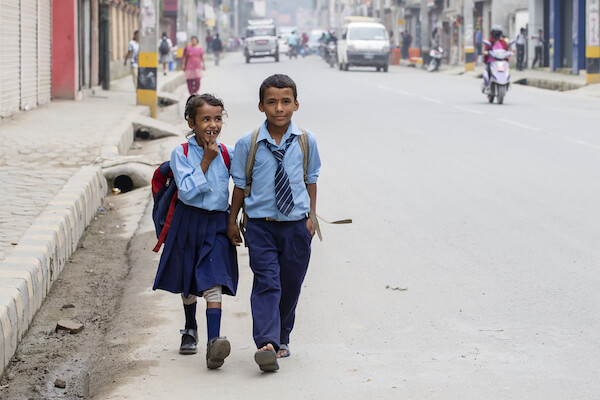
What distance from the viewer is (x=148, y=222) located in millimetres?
8945

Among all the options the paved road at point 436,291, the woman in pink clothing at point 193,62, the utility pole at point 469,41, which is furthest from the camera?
the utility pole at point 469,41

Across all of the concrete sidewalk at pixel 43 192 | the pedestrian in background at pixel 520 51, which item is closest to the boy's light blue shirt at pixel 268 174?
the concrete sidewalk at pixel 43 192

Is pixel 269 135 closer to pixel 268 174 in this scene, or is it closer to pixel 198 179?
pixel 268 174

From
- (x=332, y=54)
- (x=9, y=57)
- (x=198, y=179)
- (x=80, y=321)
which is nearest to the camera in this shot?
(x=198, y=179)

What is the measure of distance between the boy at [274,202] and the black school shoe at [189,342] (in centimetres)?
44

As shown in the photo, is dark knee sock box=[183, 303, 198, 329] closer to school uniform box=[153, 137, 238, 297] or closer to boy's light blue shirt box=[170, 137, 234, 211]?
school uniform box=[153, 137, 238, 297]

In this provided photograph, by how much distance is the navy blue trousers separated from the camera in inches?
184

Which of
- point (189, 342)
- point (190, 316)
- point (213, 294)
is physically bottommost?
point (189, 342)

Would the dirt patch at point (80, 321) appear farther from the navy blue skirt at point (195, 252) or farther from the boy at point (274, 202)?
the boy at point (274, 202)

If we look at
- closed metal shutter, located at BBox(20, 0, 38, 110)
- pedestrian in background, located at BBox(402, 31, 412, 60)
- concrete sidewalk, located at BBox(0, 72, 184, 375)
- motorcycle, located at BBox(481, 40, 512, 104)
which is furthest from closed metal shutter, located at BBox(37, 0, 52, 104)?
pedestrian in background, located at BBox(402, 31, 412, 60)

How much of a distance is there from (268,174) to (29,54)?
14.8 meters

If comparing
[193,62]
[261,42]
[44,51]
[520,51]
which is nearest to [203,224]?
[44,51]

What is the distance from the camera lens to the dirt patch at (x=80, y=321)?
493 cm

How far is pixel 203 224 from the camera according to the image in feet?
15.8
